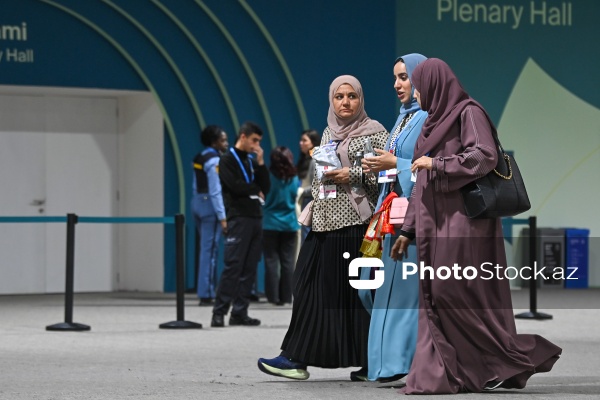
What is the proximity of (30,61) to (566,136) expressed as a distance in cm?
750

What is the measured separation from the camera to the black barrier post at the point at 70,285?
35.6ft

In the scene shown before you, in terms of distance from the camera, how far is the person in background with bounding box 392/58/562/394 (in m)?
6.35

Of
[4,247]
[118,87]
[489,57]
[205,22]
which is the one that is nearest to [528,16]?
[489,57]

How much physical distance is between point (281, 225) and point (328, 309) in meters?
6.67

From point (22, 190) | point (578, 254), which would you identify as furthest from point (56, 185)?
point (578, 254)

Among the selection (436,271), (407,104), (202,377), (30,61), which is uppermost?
(30,61)

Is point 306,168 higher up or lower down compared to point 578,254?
higher up

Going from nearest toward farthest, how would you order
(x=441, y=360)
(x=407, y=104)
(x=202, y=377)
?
(x=441, y=360), (x=407, y=104), (x=202, y=377)

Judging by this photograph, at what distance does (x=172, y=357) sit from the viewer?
8.83 meters

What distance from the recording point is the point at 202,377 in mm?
7531

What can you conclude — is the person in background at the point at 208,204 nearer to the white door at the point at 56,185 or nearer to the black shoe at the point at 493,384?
the white door at the point at 56,185

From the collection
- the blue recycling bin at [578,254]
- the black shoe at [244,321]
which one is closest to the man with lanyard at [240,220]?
the black shoe at [244,321]

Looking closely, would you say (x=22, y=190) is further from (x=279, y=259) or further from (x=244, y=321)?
(x=244, y=321)

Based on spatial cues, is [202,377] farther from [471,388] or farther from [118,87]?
[118,87]
